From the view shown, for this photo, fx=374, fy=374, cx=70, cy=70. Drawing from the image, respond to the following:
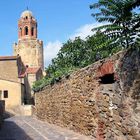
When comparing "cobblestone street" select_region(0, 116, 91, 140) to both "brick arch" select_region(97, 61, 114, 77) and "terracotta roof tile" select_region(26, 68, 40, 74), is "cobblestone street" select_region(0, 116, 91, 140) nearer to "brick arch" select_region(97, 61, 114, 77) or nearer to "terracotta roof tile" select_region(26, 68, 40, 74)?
"brick arch" select_region(97, 61, 114, 77)

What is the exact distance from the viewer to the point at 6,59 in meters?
56.4

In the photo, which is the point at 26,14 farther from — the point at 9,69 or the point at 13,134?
the point at 13,134

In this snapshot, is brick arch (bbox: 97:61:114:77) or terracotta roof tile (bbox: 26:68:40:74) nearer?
brick arch (bbox: 97:61:114:77)

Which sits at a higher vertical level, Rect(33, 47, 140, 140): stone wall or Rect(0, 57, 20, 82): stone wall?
Rect(0, 57, 20, 82): stone wall

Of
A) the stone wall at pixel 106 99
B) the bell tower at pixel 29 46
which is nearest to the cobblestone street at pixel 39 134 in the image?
the stone wall at pixel 106 99

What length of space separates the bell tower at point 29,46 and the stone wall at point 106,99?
46466 mm

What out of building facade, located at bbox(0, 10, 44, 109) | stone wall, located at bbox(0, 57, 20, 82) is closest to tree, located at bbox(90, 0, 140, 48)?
building facade, located at bbox(0, 10, 44, 109)

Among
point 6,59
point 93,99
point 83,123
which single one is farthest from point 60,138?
point 6,59

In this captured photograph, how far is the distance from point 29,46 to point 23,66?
4.06 m

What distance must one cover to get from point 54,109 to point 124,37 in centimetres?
1176

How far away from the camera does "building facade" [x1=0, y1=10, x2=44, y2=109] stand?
48.2 m

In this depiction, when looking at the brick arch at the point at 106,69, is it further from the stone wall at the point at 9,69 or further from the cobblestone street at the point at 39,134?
the stone wall at the point at 9,69

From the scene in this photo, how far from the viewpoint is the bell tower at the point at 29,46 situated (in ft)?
207

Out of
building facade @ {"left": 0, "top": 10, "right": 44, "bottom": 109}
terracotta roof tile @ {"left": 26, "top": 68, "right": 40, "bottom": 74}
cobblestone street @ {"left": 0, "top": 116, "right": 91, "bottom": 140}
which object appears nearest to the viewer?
cobblestone street @ {"left": 0, "top": 116, "right": 91, "bottom": 140}
